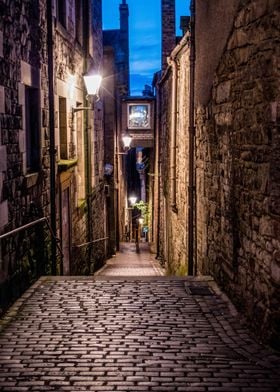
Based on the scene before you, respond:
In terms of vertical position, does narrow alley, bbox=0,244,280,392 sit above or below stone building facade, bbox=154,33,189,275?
below

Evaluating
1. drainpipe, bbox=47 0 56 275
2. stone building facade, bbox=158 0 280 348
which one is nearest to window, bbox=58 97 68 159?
drainpipe, bbox=47 0 56 275

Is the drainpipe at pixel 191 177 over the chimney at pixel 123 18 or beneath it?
beneath

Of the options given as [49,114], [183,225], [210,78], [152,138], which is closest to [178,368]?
[210,78]

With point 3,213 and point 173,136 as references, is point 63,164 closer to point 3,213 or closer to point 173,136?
point 3,213

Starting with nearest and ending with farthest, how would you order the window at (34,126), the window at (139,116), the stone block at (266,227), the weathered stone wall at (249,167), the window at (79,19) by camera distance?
1. the weathered stone wall at (249,167)
2. the stone block at (266,227)
3. the window at (34,126)
4. the window at (79,19)
5. the window at (139,116)

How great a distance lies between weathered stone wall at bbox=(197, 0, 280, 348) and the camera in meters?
5.02

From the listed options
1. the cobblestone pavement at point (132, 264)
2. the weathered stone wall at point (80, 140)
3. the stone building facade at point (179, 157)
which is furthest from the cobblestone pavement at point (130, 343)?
the cobblestone pavement at point (132, 264)

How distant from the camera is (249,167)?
5.87 metres

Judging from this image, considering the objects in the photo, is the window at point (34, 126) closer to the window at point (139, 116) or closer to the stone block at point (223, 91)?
the stone block at point (223, 91)

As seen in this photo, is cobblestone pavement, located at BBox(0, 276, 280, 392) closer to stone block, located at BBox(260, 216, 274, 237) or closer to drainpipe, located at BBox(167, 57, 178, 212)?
stone block, located at BBox(260, 216, 274, 237)

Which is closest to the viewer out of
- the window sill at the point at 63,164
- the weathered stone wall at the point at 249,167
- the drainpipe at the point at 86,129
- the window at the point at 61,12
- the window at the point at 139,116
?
the weathered stone wall at the point at 249,167

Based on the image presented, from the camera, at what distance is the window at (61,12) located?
10566mm

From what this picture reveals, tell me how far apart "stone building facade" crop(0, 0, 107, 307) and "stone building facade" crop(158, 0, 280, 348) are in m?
2.52

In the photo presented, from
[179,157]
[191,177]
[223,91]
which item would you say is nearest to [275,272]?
[223,91]
